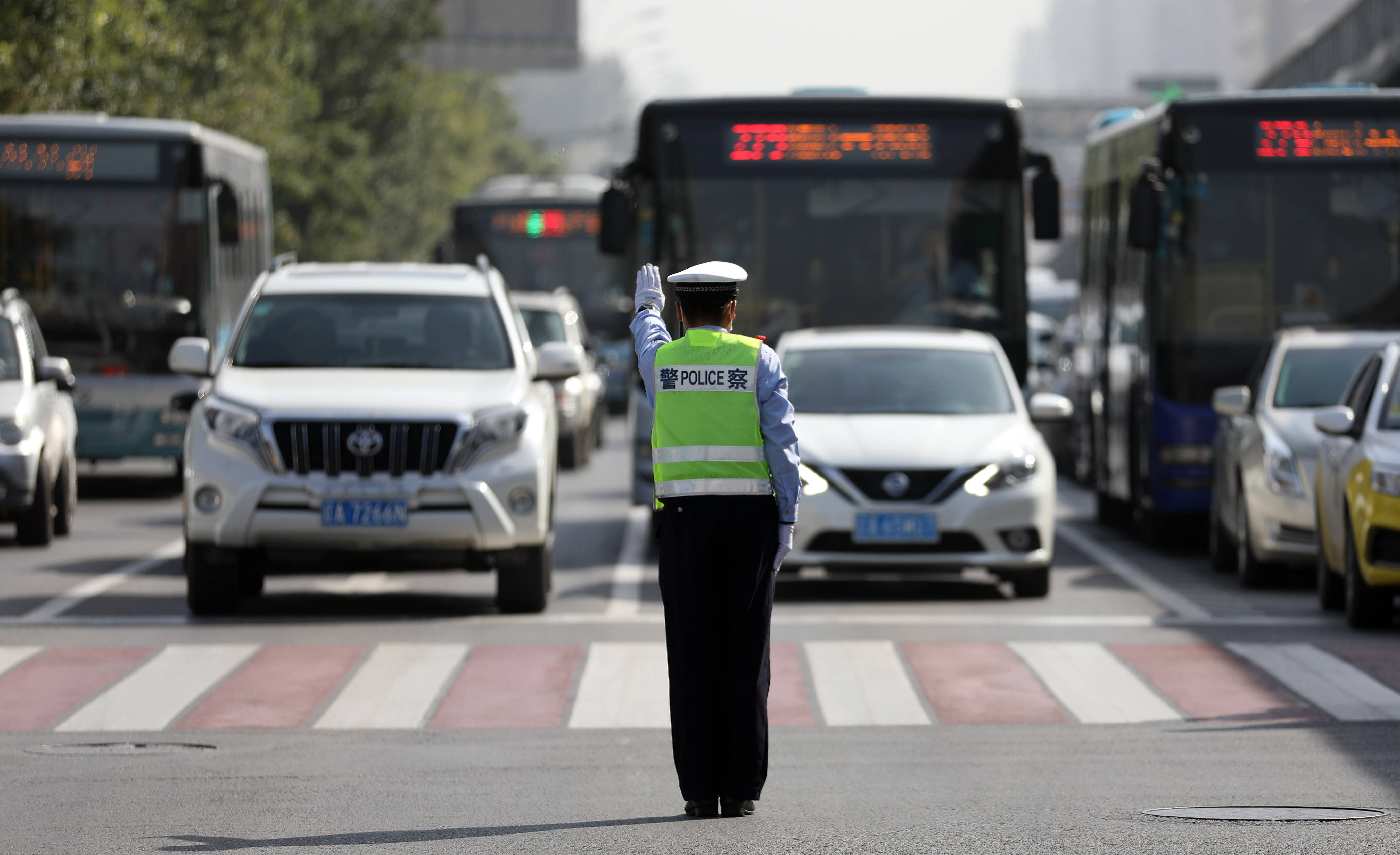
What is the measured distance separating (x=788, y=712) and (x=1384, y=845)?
3.53m

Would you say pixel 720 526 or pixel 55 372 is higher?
pixel 720 526

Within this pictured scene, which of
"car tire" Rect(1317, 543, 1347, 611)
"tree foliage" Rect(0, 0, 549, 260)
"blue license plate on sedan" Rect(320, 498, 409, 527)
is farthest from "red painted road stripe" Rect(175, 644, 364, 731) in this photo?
"tree foliage" Rect(0, 0, 549, 260)

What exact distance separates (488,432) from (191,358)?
176 centimetres

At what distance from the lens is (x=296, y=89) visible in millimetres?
43125

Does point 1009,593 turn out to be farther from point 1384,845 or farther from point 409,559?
Answer: point 1384,845

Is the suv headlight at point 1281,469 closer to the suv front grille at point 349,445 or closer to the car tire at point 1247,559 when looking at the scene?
the car tire at point 1247,559

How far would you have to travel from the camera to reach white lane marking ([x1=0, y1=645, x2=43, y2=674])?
12.0 metres

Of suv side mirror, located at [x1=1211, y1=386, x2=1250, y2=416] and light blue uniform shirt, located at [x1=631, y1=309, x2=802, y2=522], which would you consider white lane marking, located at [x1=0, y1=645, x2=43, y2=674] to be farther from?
suv side mirror, located at [x1=1211, y1=386, x2=1250, y2=416]

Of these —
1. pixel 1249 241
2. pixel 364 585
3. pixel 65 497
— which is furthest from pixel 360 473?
pixel 1249 241

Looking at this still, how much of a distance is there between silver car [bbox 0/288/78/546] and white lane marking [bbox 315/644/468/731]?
6.10 metres

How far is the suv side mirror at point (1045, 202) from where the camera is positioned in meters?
17.8

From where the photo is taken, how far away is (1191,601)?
15.5 m

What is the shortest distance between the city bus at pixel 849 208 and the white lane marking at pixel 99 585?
325cm

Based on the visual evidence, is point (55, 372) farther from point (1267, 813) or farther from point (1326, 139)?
point (1267, 813)
